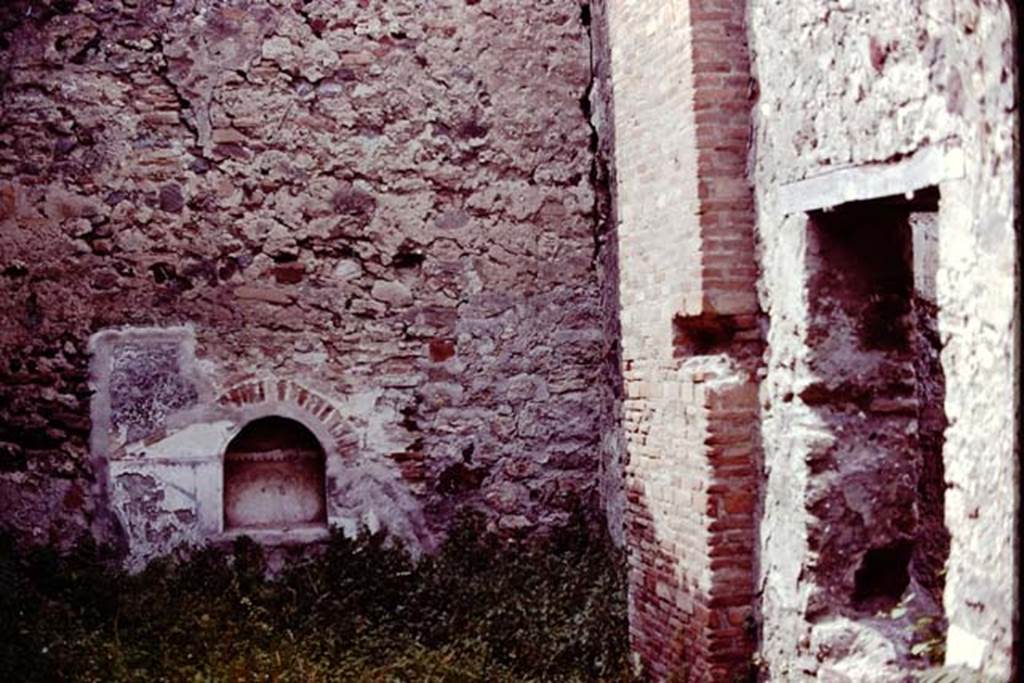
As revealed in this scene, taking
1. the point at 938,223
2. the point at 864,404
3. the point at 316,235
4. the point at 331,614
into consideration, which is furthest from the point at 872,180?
the point at 316,235

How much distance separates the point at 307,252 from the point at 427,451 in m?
1.49

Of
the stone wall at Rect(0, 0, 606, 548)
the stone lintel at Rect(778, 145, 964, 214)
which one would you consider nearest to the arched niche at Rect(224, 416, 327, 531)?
the stone wall at Rect(0, 0, 606, 548)

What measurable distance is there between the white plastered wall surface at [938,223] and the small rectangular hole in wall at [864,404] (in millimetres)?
84

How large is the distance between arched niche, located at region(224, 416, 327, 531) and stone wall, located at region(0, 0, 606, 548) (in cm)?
26

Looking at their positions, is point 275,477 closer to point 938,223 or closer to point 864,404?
point 864,404

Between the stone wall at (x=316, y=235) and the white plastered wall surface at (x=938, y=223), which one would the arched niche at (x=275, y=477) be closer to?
the stone wall at (x=316, y=235)

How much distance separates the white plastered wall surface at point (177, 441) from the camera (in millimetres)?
7500

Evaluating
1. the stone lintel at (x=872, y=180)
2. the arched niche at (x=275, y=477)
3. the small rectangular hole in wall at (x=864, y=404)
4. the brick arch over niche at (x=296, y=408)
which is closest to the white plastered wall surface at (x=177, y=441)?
the brick arch over niche at (x=296, y=408)

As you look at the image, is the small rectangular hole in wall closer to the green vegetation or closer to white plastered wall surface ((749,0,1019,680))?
white plastered wall surface ((749,0,1019,680))

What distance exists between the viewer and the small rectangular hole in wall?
485 centimetres

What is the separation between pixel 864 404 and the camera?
493 cm

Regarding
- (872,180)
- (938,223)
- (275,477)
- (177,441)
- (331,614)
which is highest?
(872,180)

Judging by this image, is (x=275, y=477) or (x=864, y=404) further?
(x=275, y=477)

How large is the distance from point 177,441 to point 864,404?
4376 millimetres
